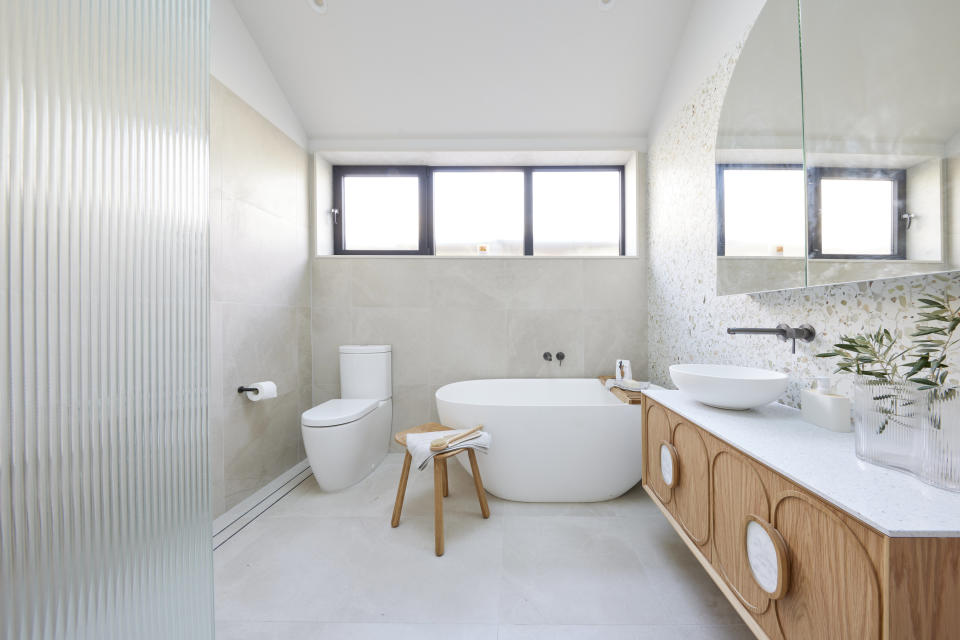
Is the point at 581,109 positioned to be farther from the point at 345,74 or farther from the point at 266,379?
the point at 266,379

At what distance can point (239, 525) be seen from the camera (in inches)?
73.1

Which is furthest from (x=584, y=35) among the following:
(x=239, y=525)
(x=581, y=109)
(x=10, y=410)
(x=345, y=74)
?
(x=239, y=525)

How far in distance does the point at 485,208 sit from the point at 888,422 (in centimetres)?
258

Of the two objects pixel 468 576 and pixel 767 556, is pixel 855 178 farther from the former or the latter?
pixel 468 576

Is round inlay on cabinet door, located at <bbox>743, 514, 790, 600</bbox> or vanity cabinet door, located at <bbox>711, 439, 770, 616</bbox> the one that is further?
vanity cabinet door, located at <bbox>711, 439, 770, 616</bbox>

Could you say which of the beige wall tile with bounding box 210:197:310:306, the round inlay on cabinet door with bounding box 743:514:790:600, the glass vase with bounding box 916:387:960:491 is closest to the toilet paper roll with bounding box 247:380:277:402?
the beige wall tile with bounding box 210:197:310:306

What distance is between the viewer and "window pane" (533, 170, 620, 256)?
2.99 meters

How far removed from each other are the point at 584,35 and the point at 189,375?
2.50 meters

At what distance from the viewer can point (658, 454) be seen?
5.08ft

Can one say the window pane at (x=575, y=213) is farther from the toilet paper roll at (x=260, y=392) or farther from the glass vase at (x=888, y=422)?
the glass vase at (x=888, y=422)

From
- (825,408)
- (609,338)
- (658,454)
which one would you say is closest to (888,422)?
(825,408)

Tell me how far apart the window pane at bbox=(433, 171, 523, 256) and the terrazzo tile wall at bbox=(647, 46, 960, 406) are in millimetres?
978

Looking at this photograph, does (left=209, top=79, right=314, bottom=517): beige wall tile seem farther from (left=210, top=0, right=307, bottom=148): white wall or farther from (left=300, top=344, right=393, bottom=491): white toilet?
(left=300, top=344, right=393, bottom=491): white toilet

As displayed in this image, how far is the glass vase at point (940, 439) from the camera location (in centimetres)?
74
